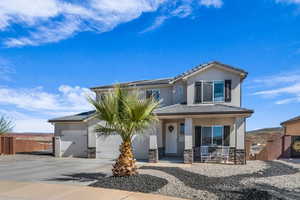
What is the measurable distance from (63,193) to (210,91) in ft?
43.3

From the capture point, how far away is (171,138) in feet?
65.8

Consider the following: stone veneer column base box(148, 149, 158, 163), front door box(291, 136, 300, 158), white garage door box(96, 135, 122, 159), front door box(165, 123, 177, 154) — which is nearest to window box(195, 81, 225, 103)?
front door box(165, 123, 177, 154)

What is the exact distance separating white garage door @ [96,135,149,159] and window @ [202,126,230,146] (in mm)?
4456

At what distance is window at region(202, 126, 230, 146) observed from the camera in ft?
57.8

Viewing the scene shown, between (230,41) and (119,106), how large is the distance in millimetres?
9029

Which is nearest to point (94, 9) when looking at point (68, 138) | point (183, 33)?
point (183, 33)

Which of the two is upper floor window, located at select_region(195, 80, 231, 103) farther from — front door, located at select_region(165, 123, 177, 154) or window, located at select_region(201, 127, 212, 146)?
front door, located at select_region(165, 123, 177, 154)

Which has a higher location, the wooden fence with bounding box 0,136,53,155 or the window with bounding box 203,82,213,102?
the window with bounding box 203,82,213,102

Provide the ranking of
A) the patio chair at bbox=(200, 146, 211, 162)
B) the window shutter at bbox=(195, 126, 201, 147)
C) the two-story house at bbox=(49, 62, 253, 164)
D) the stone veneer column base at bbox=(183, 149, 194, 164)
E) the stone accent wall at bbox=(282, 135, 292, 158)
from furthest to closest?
the stone accent wall at bbox=(282, 135, 292, 158)
the window shutter at bbox=(195, 126, 201, 147)
the patio chair at bbox=(200, 146, 211, 162)
the two-story house at bbox=(49, 62, 253, 164)
the stone veneer column base at bbox=(183, 149, 194, 164)

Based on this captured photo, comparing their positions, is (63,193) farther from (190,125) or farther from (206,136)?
(206,136)

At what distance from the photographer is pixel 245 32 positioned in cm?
1441

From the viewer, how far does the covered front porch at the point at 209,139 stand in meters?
16.4

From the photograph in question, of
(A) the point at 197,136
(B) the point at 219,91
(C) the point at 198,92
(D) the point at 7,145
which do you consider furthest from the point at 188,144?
(D) the point at 7,145

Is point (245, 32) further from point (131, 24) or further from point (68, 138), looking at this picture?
point (68, 138)
